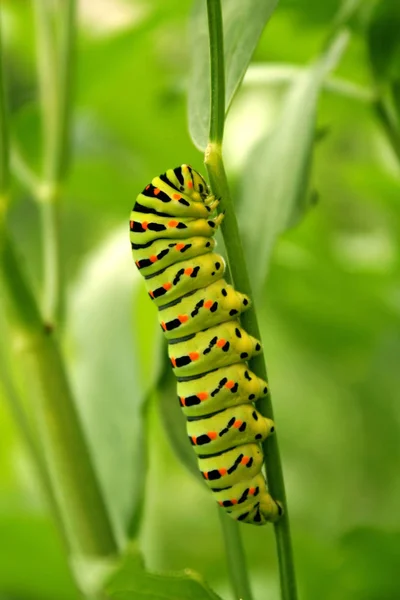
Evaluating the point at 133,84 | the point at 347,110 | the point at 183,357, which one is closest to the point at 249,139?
the point at 133,84

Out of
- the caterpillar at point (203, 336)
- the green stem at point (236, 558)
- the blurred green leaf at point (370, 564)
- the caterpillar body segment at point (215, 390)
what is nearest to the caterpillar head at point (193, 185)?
the caterpillar at point (203, 336)

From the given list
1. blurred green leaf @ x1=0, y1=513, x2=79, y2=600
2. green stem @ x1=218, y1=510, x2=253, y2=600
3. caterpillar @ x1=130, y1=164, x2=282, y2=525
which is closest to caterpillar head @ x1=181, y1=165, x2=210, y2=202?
caterpillar @ x1=130, y1=164, x2=282, y2=525

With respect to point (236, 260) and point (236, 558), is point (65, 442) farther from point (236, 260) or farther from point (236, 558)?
point (236, 260)

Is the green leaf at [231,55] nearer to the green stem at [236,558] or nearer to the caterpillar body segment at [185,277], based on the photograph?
the caterpillar body segment at [185,277]

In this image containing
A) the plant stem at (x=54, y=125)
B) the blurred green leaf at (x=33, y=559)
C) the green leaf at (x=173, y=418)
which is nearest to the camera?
the green leaf at (x=173, y=418)

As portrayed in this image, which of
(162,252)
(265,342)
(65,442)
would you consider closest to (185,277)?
(162,252)
